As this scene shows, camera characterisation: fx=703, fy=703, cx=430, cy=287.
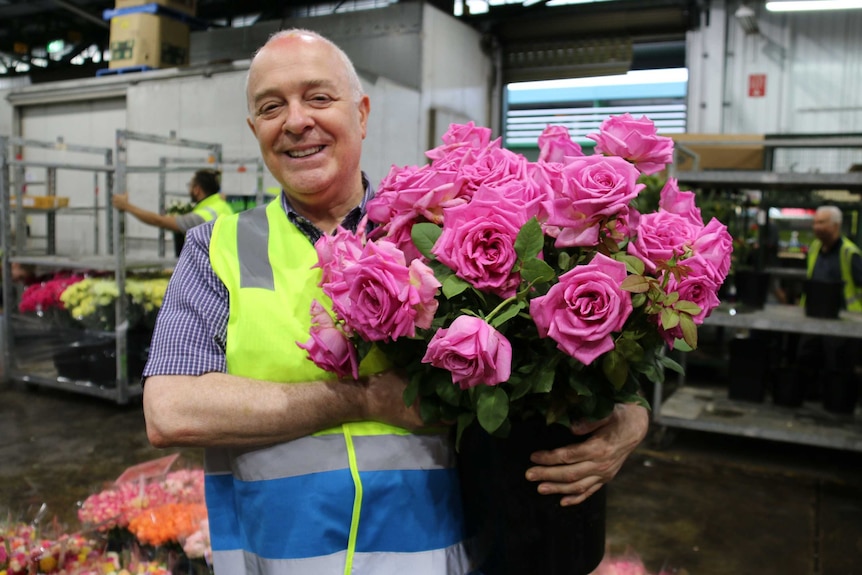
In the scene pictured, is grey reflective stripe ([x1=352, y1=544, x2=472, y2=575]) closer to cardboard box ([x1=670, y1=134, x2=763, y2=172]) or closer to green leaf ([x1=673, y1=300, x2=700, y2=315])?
green leaf ([x1=673, y1=300, x2=700, y2=315])

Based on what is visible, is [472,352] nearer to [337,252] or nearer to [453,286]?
[453,286]

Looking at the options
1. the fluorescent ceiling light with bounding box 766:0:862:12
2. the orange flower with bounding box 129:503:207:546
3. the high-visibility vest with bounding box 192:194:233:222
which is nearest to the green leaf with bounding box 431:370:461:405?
the orange flower with bounding box 129:503:207:546

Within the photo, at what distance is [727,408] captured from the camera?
417 cm

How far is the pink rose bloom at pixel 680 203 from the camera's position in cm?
95

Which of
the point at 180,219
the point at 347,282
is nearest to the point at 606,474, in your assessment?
the point at 347,282

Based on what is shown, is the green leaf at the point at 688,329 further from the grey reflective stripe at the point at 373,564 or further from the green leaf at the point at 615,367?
the grey reflective stripe at the point at 373,564

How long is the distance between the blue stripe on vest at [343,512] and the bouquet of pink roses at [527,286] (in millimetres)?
172

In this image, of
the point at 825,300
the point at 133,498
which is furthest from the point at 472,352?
the point at 825,300

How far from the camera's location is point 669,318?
0.79 meters

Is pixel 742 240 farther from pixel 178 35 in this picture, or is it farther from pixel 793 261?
pixel 178 35

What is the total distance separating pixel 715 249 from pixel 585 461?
1.07 ft

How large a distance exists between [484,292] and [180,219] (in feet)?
13.4

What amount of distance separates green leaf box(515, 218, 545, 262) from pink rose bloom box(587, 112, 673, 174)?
0.64ft

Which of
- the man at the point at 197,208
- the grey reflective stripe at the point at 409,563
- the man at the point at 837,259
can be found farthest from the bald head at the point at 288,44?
the man at the point at 837,259
